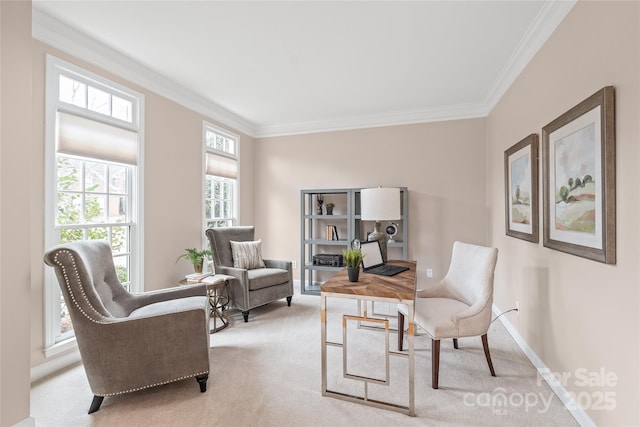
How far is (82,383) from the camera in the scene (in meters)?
2.20

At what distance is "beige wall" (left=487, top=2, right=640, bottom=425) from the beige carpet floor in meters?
0.31

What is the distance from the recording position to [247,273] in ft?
11.3

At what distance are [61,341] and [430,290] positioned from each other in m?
3.07

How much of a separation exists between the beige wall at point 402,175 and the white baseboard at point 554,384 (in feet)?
5.24

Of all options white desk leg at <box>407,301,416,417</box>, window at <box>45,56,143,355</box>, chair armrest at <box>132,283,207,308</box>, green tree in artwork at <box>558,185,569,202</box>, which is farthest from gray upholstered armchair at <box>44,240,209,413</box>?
green tree in artwork at <box>558,185,569,202</box>

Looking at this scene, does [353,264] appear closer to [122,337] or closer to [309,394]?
[309,394]

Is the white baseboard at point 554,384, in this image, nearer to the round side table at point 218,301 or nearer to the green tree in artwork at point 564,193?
the green tree in artwork at point 564,193

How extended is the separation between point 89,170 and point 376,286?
2679 mm

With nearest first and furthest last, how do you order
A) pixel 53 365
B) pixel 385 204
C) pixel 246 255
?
1. pixel 53 365
2. pixel 385 204
3. pixel 246 255

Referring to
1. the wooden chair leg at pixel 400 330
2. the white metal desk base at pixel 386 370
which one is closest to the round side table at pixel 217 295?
the white metal desk base at pixel 386 370

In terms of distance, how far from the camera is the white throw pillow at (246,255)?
3746 millimetres

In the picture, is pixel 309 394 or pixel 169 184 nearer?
pixel 309 394

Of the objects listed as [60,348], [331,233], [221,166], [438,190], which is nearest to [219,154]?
[221,166]

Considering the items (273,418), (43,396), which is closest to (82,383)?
(43,396)
